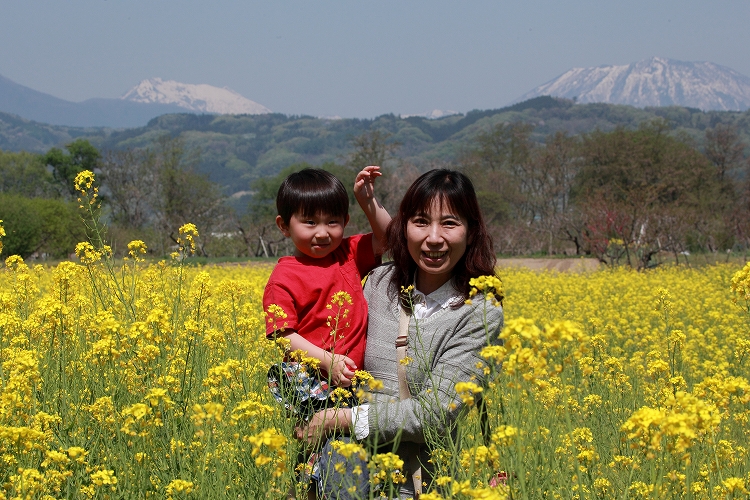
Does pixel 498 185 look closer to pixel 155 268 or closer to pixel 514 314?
pixel 514 314

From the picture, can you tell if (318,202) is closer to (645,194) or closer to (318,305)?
(318,305)

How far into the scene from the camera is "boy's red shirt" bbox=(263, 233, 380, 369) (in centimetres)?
291

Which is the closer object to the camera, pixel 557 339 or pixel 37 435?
pixel 557 339

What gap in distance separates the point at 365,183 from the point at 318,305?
0.58 metres

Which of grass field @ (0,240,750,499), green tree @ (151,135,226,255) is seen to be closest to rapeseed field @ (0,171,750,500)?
grass field @ (0,240,750,499)

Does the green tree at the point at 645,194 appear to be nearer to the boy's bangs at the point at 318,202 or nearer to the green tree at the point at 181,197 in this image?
the boy's bangs at the point at 318,202

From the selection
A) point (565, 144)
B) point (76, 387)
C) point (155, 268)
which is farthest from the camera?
point (565, 144)

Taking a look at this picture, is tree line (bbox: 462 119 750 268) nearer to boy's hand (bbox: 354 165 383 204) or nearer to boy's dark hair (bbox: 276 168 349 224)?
boy's hand (bbox: 354 165 383 204)

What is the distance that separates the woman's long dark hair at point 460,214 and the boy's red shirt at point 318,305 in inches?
8.0

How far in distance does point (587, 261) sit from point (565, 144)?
2803 cm

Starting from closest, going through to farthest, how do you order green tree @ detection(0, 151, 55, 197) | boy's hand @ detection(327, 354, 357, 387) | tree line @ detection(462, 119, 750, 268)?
boy's hand @ detection(327, 354, 357, 387), tree line @ detection(462, 119, 750, 268), green tree @ detection(0, 151, 55, 197)

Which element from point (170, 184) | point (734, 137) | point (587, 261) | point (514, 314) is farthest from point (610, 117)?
point (514, 314)

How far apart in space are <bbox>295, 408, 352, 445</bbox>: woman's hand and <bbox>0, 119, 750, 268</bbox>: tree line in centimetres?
1665

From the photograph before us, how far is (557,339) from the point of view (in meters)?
1.72
